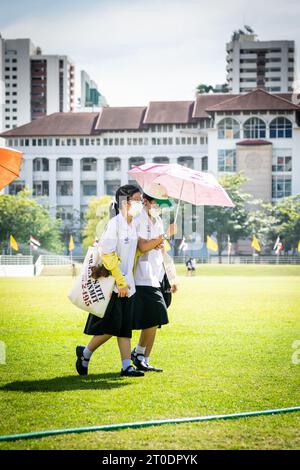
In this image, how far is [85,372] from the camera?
8859 millimetres

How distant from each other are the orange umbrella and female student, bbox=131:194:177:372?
6.21 ft

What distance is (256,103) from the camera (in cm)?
9406

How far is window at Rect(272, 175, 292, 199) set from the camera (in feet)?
312

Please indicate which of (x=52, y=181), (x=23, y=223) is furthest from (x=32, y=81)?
(x=23, y=223)

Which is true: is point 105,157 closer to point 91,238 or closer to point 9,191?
point 9,191

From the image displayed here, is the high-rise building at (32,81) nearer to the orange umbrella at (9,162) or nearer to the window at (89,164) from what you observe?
the window at (89,164)

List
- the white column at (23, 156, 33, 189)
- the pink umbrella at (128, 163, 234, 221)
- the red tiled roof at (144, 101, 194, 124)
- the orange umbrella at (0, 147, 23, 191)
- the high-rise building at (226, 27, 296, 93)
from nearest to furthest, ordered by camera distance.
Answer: the orange umbrella at (0, 147, 23, 191) < the pink umbrella at (128, 163, 234, 221) < the red tiled roof at (144, 101, 194, 124) < the white column at (23, 156, 33, 189) < the high-rise building at (226, 27, 296, 93)

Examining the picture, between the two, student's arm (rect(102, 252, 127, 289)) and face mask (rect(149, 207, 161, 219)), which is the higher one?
face mask (rect(149, 207, 161, 219))

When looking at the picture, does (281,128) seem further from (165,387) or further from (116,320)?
(165,387)

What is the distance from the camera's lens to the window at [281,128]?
9550 centimetres

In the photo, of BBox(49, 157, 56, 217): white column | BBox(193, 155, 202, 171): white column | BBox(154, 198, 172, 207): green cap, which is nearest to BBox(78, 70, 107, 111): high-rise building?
BBox(49, 157, 56, 217): white column

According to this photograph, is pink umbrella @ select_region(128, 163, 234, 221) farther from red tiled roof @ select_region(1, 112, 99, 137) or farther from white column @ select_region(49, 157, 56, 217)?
white column @ select_region(49, 157, 56, 217)

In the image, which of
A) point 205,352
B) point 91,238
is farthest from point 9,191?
point 205,352

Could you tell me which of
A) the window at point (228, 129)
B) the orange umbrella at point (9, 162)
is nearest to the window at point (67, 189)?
the window at point (228, 129)
